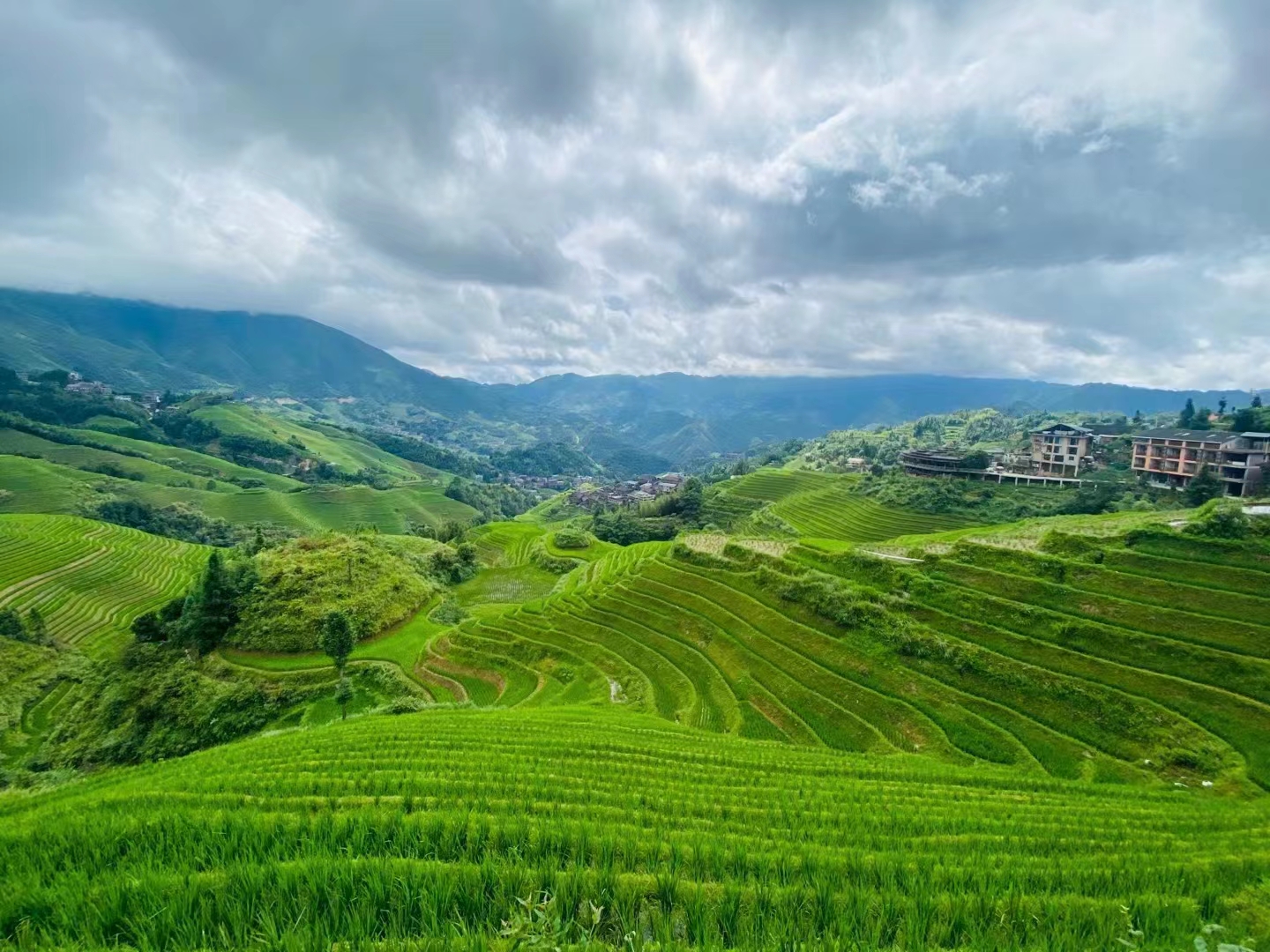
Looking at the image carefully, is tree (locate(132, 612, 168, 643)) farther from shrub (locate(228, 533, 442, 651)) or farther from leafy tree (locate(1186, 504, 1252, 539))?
leafy tree (locate(1186, 504, 1252, 539))

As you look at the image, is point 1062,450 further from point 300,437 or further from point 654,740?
point 300,437

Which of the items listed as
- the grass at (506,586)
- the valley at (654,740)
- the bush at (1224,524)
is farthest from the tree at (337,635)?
the bush at (1224,524)

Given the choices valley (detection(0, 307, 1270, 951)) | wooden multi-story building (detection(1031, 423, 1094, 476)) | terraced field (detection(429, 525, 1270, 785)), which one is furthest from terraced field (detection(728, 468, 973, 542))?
terraced field (detection(429, 525, 1270, 785))

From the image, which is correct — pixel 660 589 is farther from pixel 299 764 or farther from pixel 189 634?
pixel 189 634

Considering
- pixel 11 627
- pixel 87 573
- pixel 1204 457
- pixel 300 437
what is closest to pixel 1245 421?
pixel 1204 457

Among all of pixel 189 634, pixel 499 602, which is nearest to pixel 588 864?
pixel 189 634

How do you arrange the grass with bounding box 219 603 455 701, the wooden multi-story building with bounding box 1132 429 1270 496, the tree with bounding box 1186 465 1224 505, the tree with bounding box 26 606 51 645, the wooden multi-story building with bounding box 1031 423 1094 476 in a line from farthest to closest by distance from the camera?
the wooden multi-story building with bounding box 1031 423 1094 476 < the wooden multi-story building with bounding box 1132 429 1270 496 < the tree with bounding box 1186 465 1224 505 < the tree with bounding box 26 606 51 645 < the grass with bounding box 219 603 455 701
